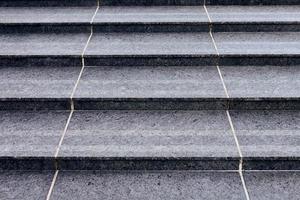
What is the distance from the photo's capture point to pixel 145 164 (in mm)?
3057

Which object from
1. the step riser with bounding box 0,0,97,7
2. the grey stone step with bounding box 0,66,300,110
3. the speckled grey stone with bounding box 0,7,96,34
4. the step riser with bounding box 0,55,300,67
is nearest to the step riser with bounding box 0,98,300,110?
the grey stone step with bounding box 0,66,300,110

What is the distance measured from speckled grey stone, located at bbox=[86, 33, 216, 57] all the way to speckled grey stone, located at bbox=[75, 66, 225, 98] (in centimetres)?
15

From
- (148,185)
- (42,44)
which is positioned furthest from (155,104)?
(42,44)

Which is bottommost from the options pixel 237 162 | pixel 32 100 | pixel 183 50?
pixel 237 162

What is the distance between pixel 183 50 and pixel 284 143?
1.33m

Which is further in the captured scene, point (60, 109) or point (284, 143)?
point (60, 109)

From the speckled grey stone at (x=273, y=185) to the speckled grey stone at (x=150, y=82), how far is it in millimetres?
760

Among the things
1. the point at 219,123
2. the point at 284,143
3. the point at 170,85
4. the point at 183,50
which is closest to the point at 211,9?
the point at 183,50

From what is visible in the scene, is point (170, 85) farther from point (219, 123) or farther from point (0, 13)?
point (0, 13)

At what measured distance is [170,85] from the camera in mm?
3576

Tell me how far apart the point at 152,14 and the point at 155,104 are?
134 centimetres

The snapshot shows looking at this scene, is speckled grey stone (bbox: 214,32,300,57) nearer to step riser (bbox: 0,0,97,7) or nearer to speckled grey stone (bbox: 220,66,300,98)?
speckled grey stone (bbox: 220,66,300,98)

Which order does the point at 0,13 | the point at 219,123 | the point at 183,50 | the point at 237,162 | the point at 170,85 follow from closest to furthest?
the point at 237,162
the point at 219,123
the point at 170,85
the point at 183,50
the point at 0,13

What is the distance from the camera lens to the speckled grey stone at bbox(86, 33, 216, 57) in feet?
12.6
